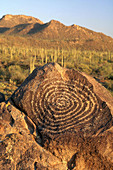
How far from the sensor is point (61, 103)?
19.5 ft

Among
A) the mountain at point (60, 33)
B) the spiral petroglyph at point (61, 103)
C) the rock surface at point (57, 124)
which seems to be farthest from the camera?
the mountain at point (60, 33)

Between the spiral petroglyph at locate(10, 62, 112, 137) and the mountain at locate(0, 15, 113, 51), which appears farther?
the mountain at locate(0, 15, 113, 51)

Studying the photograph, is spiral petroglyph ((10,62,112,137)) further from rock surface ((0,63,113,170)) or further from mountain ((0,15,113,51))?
mountain ((0,15,113,51))

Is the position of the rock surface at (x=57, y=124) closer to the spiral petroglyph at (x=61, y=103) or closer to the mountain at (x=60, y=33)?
the spiral petroglyph at (x=61, y=103)

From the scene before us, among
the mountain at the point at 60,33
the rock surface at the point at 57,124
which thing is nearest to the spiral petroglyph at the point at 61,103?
the rock surface at the point at 57,124

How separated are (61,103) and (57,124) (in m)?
0.71

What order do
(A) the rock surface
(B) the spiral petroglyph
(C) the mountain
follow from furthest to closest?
(C) the mountain → (B) the spiral petroglyph → (A) the rock surface

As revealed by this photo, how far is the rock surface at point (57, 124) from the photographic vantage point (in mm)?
4691

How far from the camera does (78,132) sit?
16.9ft

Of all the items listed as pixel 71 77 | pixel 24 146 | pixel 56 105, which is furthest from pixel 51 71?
pixel 24 146

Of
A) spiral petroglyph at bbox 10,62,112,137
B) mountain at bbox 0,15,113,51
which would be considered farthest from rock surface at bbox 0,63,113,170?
mountain at bbox 0,15,113,51

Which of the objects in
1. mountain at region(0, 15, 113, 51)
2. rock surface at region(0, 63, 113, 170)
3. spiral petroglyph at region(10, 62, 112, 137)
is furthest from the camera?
mountain at region(0, 15, 113, 51)

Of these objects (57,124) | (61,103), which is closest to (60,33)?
(61,103)

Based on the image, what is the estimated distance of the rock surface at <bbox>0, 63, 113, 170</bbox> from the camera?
469 cm
